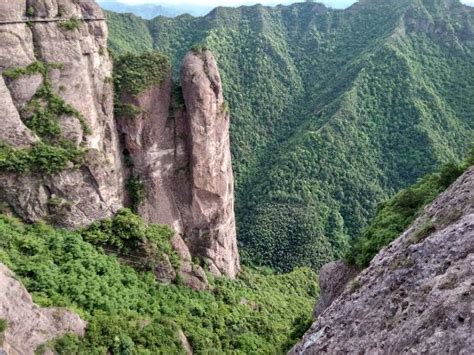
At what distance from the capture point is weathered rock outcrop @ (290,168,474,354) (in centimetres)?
823

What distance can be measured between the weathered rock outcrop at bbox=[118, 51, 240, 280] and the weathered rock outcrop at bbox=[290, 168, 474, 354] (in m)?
18.8

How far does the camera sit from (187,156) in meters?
34.3

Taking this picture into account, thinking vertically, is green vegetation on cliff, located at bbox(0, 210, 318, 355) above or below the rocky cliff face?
below

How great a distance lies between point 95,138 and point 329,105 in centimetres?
6853

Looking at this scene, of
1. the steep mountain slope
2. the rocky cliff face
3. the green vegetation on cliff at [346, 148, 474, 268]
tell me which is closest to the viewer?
the green vegetation on cliff at [346, 148, 474, 268]

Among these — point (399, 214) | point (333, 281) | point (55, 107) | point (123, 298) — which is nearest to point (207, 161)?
point (55, 107)

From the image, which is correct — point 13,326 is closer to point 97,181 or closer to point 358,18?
point 97,181

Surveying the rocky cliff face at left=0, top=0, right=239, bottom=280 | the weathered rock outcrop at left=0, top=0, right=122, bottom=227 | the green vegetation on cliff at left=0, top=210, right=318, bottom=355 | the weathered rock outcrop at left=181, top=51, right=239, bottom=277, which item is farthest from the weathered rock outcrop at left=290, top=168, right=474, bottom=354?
the weathered rock outcrop at left=181, top=51, right=239, bottom=277

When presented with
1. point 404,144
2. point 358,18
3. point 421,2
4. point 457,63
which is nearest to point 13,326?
point 404,144

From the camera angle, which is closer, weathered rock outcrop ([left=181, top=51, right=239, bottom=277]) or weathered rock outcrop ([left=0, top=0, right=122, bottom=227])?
weathered rock outcrop ([left=0, top=0, right=122, bottom=227])

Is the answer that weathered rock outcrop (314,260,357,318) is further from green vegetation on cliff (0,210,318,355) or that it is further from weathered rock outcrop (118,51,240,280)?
weathered rock outcrop (118,51,240,280)

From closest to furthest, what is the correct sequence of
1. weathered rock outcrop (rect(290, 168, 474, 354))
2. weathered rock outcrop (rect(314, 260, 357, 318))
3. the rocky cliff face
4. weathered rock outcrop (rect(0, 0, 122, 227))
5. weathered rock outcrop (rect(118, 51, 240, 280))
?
weathered rock outcrop (rect(290, 168, 474, 354))
weathered rock outcrop (rect(314, 260, 357, 318))
weathered rock outcrop (rect(0, 0, 122, 227))
the rocky cliff face
weathered rock outcrop (rect(118, 51, 240, 280))

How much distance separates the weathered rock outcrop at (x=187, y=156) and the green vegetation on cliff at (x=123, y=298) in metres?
4.29

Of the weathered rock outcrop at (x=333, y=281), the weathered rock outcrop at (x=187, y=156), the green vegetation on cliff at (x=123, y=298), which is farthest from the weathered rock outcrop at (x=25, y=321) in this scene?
the weathered rock outcrop at (x=187, y=156)
